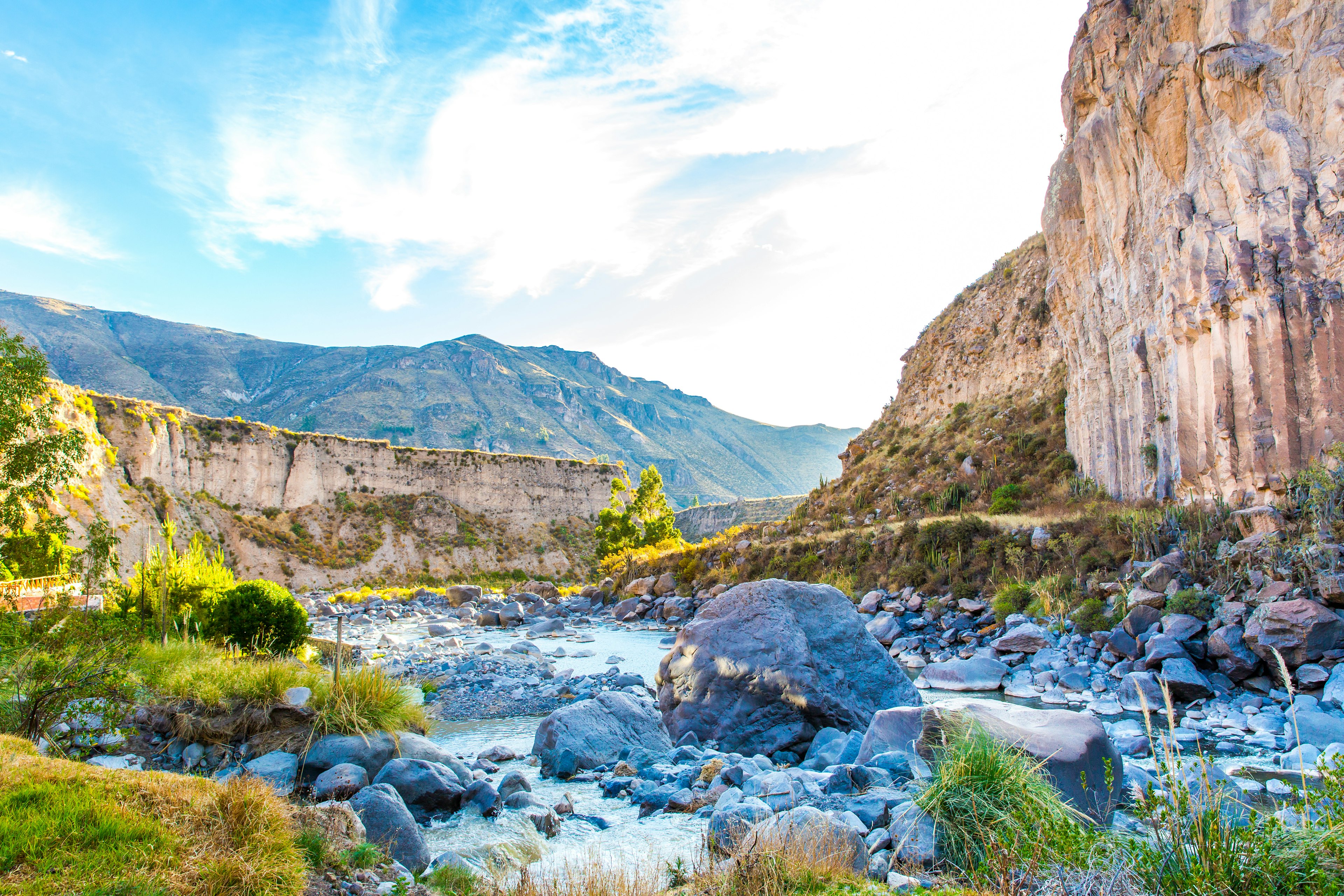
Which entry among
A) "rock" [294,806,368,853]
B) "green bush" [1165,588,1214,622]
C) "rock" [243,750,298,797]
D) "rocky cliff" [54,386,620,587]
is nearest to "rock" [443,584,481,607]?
"rocky cliff" [54,386,620,587]

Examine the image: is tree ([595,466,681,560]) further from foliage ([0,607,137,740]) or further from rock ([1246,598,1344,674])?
foliage ([0,607,137,740])

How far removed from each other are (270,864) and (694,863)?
272 cm

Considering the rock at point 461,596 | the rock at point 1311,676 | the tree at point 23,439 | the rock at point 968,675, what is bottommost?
the rock at point 461,596

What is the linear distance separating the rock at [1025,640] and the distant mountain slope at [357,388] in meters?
119

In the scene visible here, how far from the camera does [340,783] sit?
662 cm

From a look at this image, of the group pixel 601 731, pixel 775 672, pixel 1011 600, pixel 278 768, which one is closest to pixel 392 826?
pixel 278 768

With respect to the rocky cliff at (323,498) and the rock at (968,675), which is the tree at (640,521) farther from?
the rock at (968,675)

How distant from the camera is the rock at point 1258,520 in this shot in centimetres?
1187

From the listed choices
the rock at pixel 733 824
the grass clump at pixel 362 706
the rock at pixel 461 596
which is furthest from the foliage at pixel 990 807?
the rock at pixel 461 596

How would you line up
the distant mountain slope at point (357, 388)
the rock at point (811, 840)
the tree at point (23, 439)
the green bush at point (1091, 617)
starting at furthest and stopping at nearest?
1. the distant mountain slope at point (357, 388)
2. the tree at point (23, 439)
3. the green bush at point (1091, 617)
4. the rock at point (811, 840)

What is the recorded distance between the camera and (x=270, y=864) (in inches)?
163

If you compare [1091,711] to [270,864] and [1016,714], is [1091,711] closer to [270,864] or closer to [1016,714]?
[1016,714]

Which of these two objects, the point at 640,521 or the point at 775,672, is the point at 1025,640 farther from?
the point at 640,521

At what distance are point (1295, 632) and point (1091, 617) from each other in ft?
11.5
